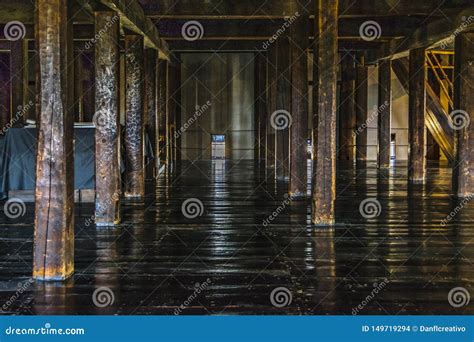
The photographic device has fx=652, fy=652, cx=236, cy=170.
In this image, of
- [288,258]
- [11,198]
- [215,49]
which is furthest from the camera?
[215,49]

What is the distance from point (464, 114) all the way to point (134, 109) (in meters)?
6.14

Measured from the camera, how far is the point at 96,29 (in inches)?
349

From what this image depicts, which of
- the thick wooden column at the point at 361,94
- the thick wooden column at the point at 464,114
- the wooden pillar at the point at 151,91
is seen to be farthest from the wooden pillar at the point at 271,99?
the thick wooden column at the point at 464,114

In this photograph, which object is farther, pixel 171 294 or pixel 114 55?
pixel 114 55

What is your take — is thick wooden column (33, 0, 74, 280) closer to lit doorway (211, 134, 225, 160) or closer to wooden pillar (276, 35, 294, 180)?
wooden pillar (276, 35, 294, 180)

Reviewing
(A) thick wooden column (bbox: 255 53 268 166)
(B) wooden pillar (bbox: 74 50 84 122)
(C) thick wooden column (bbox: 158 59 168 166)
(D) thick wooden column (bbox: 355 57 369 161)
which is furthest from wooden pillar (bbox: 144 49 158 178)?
(D) thick wooden column (bbox: 355 57 369 161)

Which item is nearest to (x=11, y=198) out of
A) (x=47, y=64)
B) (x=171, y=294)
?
(x=47, y=64)

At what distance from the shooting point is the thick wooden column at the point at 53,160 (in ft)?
18.2

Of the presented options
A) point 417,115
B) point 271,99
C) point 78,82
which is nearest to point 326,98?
point 417,115

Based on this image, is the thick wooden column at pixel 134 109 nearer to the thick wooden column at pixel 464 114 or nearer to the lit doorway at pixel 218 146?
the thick wooden column at pixel 464 114

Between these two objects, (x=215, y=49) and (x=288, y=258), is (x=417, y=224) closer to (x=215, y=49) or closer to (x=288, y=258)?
(x=288, y=258)

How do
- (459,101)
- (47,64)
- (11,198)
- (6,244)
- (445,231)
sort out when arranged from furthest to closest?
1. (459,101)
2. (11,198)
3. (445,231)
4. (6,244)
5. (47,64)

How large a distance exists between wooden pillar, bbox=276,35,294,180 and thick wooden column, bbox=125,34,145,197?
3930mm

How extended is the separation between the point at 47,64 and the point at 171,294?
223cm
